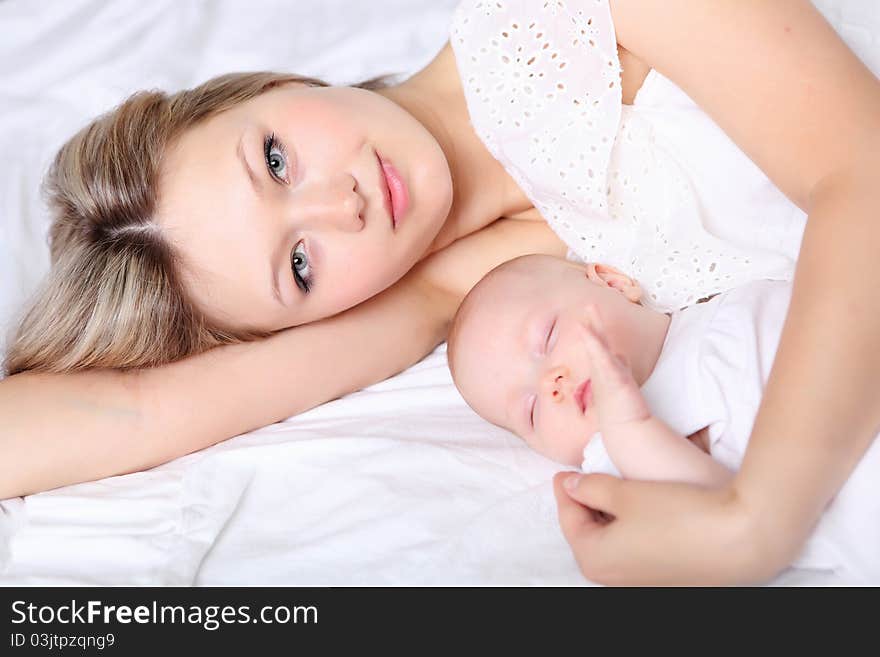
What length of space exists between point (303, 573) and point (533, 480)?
1.14ft

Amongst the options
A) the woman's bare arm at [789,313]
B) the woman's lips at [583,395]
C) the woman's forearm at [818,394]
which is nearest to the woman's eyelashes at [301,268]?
the woman's lips at [583,395]

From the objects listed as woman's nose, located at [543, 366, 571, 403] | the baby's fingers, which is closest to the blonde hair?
woman's nose, located at [543, 366, 571, 403]

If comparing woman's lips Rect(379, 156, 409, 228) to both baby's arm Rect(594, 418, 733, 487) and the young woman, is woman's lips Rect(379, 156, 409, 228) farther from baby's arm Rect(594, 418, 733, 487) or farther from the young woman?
baby's arm Rect(594, 418, 733, 487)

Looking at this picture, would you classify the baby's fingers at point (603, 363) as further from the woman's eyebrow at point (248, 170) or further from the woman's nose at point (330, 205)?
the woman's eyebrow at point (248, 170)

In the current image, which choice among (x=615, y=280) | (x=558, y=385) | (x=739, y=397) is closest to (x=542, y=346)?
(x=558, y=385)

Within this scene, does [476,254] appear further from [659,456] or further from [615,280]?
[659,456]

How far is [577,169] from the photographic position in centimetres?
169

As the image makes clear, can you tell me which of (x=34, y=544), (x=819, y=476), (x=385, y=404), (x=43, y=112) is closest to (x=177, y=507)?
(x=34, y=544)

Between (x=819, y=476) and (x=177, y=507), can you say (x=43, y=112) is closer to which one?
(x=177, y=507)

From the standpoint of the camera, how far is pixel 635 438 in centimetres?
129

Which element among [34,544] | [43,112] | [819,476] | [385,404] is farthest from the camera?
[43,112]

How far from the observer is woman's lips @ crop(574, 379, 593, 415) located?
1.47 metres

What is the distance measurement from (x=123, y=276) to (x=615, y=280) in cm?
77

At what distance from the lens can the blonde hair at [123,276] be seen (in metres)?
1.68
